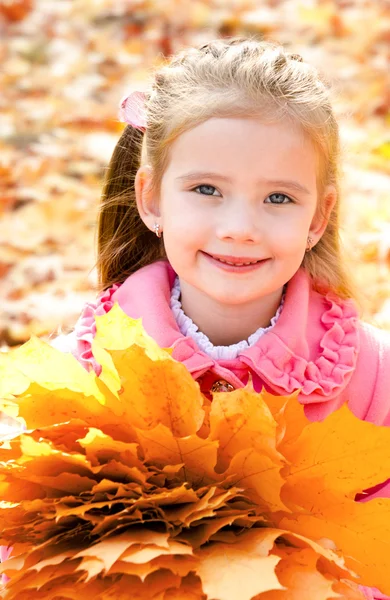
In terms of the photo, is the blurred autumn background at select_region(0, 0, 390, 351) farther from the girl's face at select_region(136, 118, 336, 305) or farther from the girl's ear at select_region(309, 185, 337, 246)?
the girl's face at select_region(136, 118, 336, 305)

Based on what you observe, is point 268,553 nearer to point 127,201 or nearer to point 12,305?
point 127,201

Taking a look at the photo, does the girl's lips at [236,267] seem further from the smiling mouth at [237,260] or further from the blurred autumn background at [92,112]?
the blurred autumn background at [92,112]

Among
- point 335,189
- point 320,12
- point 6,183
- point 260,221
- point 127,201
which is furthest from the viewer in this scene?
point 320,12

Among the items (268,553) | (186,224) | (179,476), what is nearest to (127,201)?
(186,224)

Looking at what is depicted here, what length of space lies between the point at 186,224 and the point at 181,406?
482 millimetres

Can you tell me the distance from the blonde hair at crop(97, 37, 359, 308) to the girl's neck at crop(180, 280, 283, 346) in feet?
0.57

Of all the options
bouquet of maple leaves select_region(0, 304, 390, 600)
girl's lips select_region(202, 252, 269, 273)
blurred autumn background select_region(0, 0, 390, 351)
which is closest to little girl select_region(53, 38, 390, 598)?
girl's lips select_region(202, 252, 269, 273)

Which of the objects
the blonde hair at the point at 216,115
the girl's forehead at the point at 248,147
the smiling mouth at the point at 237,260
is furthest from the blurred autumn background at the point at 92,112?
the smiling mouth at the point at 237,260

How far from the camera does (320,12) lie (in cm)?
489

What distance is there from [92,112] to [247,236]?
8.91ft

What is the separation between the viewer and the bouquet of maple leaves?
113 centimetres

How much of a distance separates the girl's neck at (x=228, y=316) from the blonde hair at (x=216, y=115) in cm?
17

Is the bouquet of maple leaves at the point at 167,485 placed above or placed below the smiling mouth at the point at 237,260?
below

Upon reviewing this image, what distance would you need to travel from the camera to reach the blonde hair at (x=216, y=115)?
5.32ft
